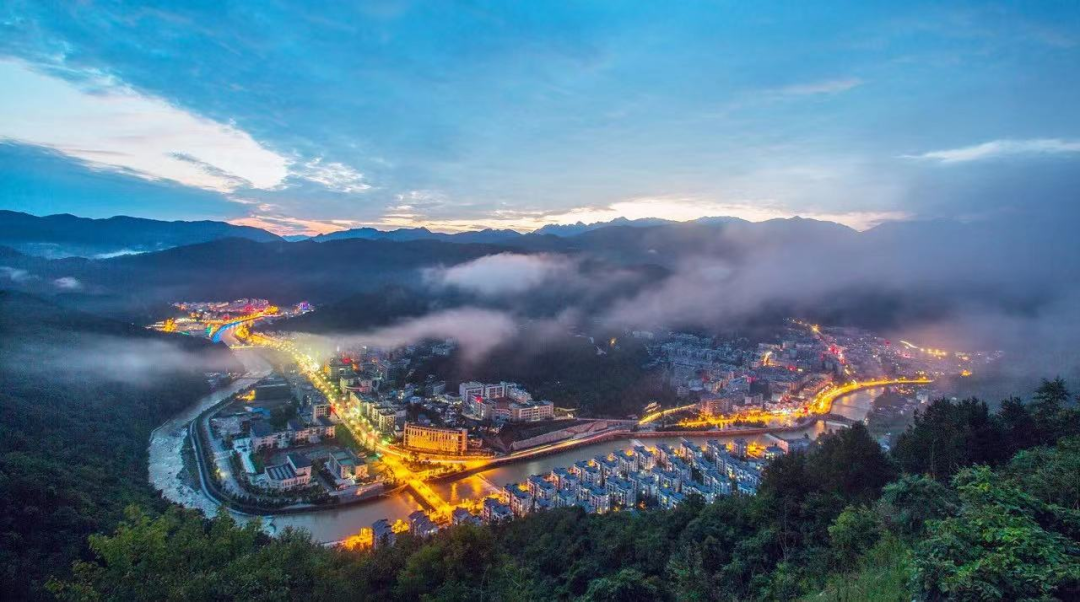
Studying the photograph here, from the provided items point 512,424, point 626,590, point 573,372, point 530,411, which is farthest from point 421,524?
point 573,372

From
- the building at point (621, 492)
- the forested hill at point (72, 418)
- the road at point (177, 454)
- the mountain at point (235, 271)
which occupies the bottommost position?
the building at point (621, 492)

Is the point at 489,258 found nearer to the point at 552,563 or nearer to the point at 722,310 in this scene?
the point at 722,310

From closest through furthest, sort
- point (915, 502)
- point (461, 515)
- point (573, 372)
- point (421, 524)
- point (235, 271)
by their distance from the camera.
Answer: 1. point (915, 502)
2. point (421, 524)
3. point (461, 515)
4. point (573, 372)
5. point (235, 271)

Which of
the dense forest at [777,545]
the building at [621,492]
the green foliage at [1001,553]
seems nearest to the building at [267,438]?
the dense forest at [777,545]


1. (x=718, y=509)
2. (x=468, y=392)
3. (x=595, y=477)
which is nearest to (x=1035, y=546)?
(x=718, y=509)

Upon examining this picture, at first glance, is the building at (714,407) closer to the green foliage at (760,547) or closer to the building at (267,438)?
the green foliage at (760,547)

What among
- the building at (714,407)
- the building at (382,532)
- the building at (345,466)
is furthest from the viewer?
the building at (714,407)

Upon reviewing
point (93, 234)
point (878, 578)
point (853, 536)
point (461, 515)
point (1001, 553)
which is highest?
point (93, 234)

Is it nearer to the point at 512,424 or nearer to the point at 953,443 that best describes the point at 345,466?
the point at 512,424
